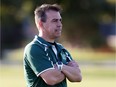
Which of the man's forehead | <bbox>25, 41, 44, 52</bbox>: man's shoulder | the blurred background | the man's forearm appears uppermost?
the man's forehead

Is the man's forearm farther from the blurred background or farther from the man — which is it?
the blurred background

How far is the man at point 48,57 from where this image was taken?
22.6 ft

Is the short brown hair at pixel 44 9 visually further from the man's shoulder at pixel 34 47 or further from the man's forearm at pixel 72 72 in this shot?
the man's forearm at pixel 72 72

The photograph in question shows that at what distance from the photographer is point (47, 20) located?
7113 mm

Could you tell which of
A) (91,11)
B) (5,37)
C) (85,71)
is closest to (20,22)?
(5,37)

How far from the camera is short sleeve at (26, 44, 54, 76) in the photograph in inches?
271

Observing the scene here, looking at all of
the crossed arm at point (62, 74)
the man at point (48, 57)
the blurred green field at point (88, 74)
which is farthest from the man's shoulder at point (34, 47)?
the blurred green field at point (88, 74)

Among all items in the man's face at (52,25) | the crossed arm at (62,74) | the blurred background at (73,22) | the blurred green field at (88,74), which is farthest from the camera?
the blurred background at (73,22)

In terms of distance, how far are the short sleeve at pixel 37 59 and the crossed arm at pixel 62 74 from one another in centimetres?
6

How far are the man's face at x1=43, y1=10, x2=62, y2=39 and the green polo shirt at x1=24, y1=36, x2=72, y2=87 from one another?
11cm

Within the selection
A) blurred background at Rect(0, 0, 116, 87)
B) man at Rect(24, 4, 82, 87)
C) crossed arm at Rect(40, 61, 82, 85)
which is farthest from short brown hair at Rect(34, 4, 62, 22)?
blurred background at Rect(0, 0, 116, 87)

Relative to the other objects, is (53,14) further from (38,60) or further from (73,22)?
(73,22)

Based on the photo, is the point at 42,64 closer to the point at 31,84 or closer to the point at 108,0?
the point at 31,84

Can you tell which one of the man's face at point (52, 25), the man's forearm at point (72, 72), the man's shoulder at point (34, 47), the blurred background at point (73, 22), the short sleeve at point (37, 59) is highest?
the man's face at point (52, 25)
